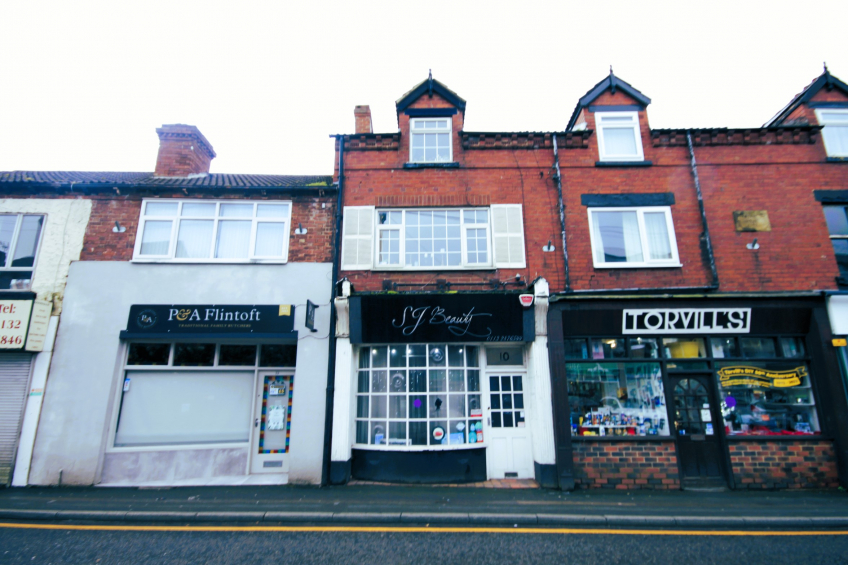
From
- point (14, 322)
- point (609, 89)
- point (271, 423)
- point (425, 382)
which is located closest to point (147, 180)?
point (14, 322)

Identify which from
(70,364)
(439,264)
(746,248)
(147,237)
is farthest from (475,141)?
(70,364)

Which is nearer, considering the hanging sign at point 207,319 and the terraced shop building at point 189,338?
the terraced shop building at point 189,338

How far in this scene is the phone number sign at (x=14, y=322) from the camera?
8.16 metres

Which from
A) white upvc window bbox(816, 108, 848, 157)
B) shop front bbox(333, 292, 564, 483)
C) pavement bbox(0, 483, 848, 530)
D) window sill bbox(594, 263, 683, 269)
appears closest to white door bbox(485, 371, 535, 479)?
shop front bbox(333, 292, 564, 483)

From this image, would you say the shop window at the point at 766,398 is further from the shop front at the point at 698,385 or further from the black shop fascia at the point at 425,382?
the black shop fascia at the point at 425,382

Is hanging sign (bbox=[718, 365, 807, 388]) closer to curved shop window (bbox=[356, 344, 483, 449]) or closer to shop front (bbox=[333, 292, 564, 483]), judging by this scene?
shop front (bbox=[333, 292, 564, 483])

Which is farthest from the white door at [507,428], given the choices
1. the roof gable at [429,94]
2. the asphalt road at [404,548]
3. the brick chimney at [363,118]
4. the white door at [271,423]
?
the brick chimney at [363,118]

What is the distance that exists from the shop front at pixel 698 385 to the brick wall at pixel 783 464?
2cm

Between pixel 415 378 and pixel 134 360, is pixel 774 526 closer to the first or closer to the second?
pixel 415 378

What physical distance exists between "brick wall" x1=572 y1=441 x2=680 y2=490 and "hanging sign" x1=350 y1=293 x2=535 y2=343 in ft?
8.99

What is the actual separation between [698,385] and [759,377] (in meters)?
1.42

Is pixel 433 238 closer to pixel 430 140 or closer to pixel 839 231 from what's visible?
pixel 430 140

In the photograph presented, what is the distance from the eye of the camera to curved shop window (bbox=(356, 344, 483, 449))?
27.9 feet

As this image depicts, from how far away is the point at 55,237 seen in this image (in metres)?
9.06
